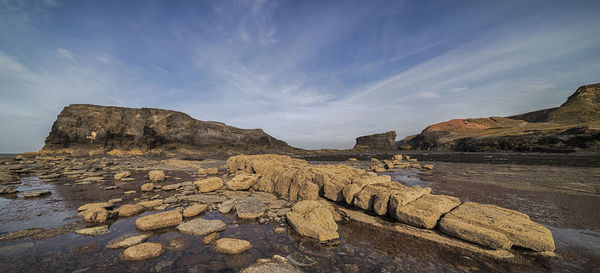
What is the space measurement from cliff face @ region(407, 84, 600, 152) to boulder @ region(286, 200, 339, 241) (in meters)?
57.7

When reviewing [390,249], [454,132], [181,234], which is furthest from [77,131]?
[454,132]

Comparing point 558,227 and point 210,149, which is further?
point 210,149

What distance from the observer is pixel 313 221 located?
520 centimetres

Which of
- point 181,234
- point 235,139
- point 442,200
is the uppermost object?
point 235,139

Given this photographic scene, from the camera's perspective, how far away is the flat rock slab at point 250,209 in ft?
20.4

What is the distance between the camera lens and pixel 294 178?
850 centimetres

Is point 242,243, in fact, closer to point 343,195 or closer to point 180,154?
point 343,195

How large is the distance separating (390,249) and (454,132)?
94.1 meters

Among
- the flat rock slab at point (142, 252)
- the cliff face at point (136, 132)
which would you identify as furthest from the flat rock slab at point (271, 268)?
the cliff face at point (136, 132)

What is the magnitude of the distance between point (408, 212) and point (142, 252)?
6.65m

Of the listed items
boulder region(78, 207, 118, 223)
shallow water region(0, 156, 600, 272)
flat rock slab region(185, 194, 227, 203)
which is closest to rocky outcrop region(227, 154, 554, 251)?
shallow water region(0, 156, 600, 272)

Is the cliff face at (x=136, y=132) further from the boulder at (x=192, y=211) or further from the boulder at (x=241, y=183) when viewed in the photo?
the boulder at (x=192, y=211)

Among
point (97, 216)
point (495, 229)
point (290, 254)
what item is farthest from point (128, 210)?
point (495, 229)

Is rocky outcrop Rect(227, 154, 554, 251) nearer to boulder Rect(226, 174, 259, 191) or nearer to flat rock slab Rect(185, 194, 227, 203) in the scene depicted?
boulder Rect(226, 174, 259, 191)
